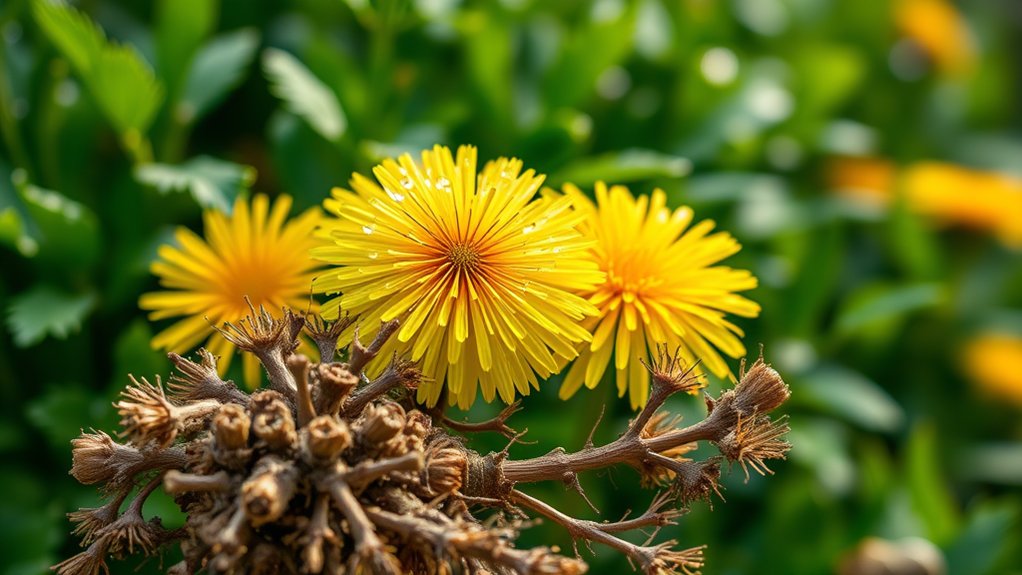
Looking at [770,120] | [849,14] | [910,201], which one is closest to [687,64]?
[770,120]

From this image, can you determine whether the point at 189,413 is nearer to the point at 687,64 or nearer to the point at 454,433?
the point at 454,433

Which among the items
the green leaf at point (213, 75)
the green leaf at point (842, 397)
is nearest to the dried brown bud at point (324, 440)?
the green leaf at point (213, 75)

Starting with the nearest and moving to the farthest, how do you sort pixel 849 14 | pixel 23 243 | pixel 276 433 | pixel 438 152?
pixel 276 433 < pixel 438 152 < pixel 23 243 < pixel 849 14

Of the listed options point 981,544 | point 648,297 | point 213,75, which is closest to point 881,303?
point 981,544

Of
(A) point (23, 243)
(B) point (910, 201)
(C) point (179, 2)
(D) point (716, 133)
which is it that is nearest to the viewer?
(A) point (23, 243)

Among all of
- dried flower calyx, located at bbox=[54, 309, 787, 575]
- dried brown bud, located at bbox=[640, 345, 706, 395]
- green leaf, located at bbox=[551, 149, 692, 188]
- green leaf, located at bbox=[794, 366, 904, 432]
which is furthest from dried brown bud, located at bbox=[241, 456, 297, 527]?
green leaf, located at bbox=[794, 366, 904, 432]

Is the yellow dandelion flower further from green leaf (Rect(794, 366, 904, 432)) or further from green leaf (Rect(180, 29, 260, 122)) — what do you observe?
green leaf (Rect(794, 366, 904, 432))

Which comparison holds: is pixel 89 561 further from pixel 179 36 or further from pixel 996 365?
pixel 996 365
